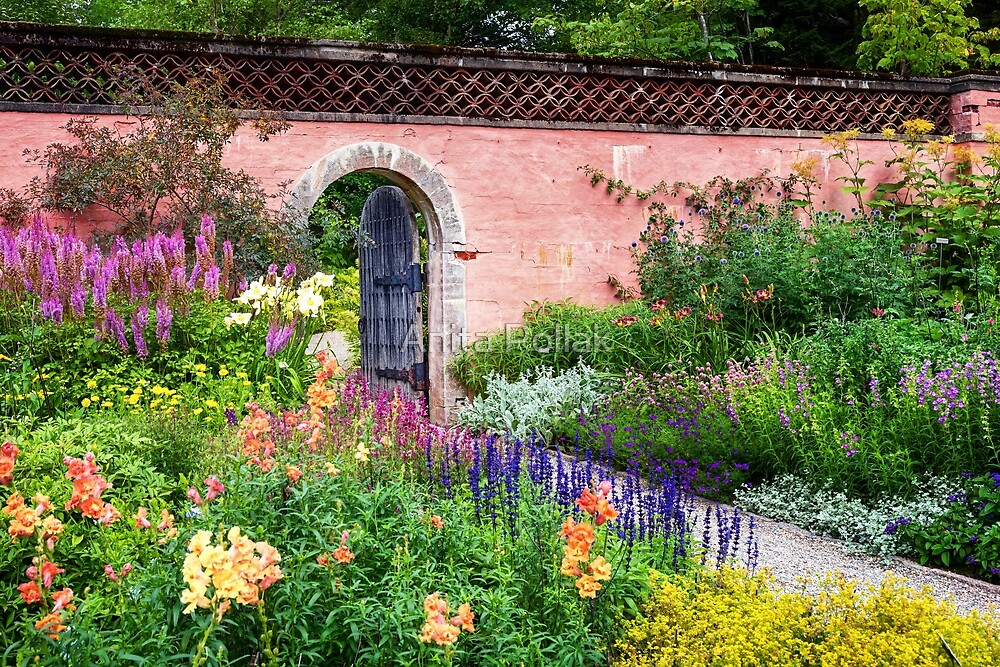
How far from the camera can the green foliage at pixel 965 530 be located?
4.66 m

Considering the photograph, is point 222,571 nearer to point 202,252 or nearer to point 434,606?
point 434,606

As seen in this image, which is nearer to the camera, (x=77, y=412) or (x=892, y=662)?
(x=892, y=662)

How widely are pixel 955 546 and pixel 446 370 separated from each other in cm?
487

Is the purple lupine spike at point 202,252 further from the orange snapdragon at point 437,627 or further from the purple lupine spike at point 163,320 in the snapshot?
the orange snapdragon at point 437,627

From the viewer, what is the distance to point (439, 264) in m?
8.73

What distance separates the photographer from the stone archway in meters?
8.53

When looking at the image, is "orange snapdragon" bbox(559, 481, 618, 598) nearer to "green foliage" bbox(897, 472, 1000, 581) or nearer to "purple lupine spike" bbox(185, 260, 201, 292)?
"green foliage" bbox(897, 472, 1000, 581)

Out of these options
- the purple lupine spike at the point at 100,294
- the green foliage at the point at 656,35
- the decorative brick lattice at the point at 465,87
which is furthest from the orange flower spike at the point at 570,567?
the green foliage at the point at 656,35

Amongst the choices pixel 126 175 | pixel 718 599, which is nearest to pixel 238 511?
pixel 718 599

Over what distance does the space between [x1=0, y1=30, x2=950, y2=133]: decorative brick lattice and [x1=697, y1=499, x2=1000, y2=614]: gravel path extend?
16.2ft

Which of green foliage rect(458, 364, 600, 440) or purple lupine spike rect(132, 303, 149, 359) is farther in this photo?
green foliage rect(458, 364, 600, 440)

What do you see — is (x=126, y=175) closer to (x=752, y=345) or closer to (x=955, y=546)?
(x=752, y=345)

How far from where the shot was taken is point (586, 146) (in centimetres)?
928

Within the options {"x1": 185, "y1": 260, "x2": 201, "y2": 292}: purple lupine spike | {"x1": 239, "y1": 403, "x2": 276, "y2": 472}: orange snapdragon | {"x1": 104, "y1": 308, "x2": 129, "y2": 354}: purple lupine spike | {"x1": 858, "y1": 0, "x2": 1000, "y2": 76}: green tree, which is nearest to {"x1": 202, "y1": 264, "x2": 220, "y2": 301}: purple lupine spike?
{"x1": 185, "y1": 260, "x2": 201, "y2": 292}: purple lupine spike
